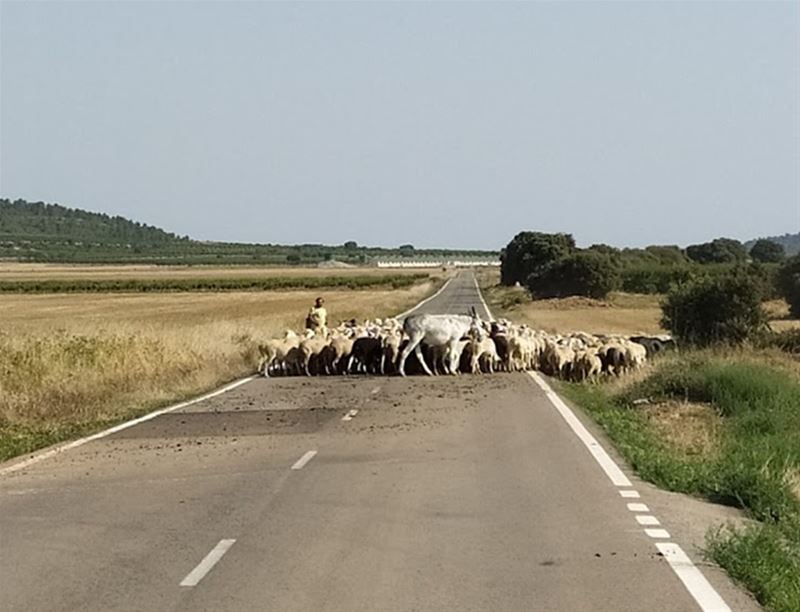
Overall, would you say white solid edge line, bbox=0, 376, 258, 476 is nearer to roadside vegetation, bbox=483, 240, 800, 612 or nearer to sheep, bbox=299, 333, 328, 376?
sheep, bbox=299, 333, 328, 376

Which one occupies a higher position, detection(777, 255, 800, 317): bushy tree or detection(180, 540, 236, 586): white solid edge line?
detection(180, 540, 236, 586): white solid edge line

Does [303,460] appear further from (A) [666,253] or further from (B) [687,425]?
(A) [666,253]

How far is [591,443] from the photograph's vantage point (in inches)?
683

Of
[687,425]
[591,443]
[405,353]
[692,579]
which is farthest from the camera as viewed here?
[405,353]

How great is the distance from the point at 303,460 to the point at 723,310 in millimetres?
29791

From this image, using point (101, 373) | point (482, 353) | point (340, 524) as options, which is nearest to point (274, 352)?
point (482, 353)

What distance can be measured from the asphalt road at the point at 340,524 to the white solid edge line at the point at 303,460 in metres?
0.09

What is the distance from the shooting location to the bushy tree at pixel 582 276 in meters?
103

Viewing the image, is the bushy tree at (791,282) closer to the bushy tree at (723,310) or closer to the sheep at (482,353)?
the bushy tree at (723,310)

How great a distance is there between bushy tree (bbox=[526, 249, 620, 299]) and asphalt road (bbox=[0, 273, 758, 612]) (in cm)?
8407

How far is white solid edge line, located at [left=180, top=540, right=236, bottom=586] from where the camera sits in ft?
30.9

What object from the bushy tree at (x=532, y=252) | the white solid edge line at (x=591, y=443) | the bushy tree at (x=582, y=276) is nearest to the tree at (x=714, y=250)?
the bushy tree at (x=532, y=252)

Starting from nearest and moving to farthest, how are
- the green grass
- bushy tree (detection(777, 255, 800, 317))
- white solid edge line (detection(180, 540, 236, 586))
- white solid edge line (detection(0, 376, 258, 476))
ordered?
white solid edge line (detection(180, 540, 236, 586))
white solid edge line (detection(0, 376, 258, 476))
bushy tree (detection(777, 255, 800, 317))
the green grass

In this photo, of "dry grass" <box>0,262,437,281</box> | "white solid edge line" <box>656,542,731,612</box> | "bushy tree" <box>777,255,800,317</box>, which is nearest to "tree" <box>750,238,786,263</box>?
"dry grass" <box>0,262,437,281</box>
